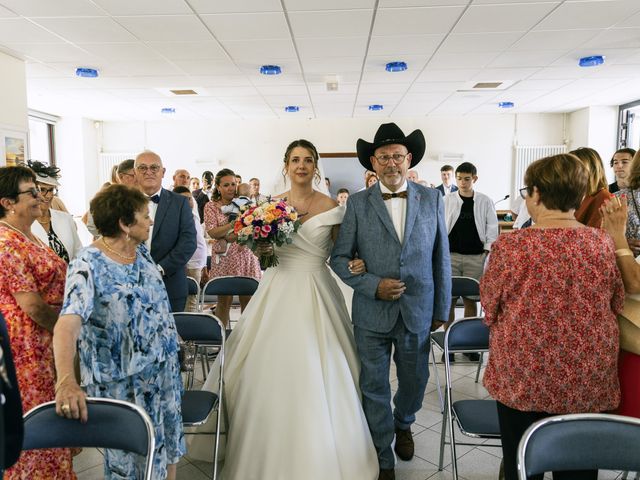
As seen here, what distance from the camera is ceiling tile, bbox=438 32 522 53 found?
5.64m

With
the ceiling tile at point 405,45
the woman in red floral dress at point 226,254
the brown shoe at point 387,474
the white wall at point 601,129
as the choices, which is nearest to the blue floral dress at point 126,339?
the brown shoe at point 387,474

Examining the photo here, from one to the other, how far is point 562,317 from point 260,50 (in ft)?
17.7

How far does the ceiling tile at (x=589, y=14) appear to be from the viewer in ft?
15.5

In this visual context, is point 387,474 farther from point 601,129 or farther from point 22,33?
point 601,129

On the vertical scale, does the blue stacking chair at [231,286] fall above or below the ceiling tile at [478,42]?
below

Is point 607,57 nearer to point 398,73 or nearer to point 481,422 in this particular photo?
point 398,73

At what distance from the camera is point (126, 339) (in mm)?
2064

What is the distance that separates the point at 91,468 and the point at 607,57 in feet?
24.5

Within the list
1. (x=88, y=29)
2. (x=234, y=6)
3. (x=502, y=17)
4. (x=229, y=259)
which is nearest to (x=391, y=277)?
(x=229, y=259)

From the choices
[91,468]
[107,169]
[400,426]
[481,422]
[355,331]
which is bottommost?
[91,468]

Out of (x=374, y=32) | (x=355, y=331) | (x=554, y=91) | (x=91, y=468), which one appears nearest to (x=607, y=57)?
(x=554, y=91)

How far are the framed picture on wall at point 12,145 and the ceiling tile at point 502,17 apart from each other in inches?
220

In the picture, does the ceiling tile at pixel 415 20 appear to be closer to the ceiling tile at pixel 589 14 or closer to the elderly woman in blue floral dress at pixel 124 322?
the ceiling tile at pixel 589 14

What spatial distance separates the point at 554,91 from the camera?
9023 mm
